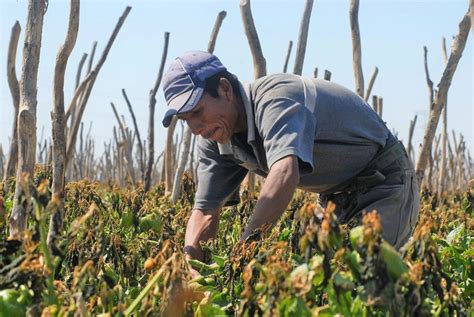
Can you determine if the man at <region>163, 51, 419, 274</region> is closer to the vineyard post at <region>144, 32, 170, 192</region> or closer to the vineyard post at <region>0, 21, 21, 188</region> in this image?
the vineyard post at <region>0, 21, 21, 188</region>

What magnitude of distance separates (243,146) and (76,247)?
0.89 m

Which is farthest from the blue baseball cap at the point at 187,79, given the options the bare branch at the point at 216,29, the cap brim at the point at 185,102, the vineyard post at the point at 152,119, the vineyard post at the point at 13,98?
the vineyard post at the point at 152,119

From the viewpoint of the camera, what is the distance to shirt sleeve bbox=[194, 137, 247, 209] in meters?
2.96

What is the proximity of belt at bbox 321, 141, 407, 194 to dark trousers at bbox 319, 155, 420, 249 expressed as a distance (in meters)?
0.02

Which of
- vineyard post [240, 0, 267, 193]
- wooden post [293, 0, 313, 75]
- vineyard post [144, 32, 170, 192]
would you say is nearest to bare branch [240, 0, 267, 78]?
vineyard post [240, 0, 267, 193]

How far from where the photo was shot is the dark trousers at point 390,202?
284cm

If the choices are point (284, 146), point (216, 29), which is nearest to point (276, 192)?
point (284, 146)

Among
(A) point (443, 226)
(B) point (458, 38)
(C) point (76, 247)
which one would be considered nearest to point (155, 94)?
(B) point (458, 38)

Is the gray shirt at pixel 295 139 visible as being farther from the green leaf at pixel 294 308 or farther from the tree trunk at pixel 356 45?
the tree trunk at pixel 356 45

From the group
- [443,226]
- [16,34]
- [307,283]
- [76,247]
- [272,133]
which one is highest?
[16,34]

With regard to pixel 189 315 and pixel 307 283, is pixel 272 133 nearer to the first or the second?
pixel 189 315

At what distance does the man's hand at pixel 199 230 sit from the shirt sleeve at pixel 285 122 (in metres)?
0.49

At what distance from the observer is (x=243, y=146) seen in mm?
2771

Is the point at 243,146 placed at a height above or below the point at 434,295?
above
